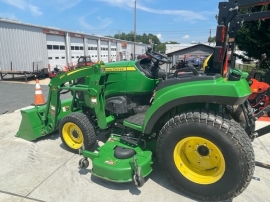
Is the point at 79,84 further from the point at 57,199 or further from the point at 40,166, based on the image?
the point at 57,199

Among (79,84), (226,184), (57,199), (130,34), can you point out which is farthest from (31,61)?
(130,34)

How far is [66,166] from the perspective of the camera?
3086 mm

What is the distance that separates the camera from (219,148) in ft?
6.93

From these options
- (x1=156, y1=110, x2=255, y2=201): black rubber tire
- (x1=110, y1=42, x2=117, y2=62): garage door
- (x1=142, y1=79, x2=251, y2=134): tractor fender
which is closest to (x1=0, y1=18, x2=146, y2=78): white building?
(x1=110, y1=42, x2=117, y2=62): garage door

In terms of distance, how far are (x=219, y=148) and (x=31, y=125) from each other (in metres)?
3.08

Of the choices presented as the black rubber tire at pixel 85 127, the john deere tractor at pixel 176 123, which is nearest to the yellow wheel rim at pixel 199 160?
the john deere tractor at pixel 176 123

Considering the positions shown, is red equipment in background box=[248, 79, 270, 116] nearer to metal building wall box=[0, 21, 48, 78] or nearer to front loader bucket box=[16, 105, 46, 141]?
front loader bucket box=[16, 105, 46, 141]

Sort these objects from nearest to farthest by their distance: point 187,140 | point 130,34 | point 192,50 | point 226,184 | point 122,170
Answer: point 226,184 → point 187,140 → point 122,170 → point 192,50 → point 130,34

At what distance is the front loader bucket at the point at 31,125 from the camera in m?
3.74

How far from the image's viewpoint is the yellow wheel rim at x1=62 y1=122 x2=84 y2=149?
3.41 metres

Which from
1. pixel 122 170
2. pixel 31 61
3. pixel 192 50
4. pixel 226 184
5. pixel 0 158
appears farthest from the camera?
pixel 192 50

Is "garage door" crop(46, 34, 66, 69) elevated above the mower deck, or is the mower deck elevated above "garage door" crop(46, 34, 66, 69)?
"garage door" crop(46, 34, 66, 69)

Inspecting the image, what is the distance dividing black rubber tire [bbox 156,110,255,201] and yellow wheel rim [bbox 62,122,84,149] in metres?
1.56

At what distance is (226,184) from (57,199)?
1.81m
